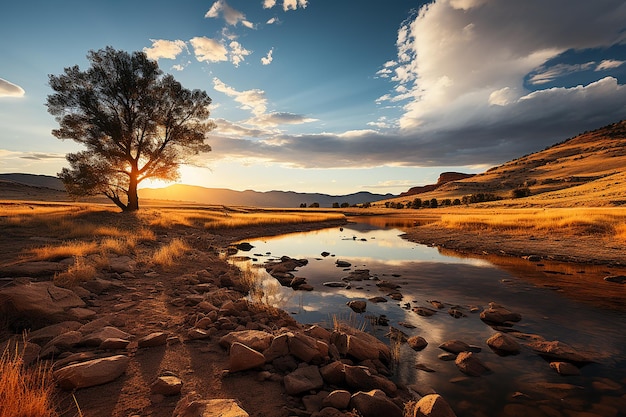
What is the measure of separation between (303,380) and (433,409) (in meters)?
2.33

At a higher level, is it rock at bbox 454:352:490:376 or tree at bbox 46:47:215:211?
tree at bbox 46:47:215:211

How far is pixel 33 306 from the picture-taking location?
7.00 m

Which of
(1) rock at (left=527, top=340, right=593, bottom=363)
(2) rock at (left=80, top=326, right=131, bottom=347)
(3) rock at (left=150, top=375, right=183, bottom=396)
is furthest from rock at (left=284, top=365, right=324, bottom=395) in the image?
(1) rock at (left=527, top=340, right=593, bottom=363)

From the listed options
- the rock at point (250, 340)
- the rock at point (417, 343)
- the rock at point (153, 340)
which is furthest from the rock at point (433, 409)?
the rock at point (153, 340)

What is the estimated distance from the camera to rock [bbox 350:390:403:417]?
4770mm

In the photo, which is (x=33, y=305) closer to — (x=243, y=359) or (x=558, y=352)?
(x=243, y=359)

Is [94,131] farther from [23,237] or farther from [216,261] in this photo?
[216,261]

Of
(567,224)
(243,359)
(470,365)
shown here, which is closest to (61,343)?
(243,359)

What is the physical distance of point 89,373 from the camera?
4949 mm

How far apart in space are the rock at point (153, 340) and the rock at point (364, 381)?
14.3 ft

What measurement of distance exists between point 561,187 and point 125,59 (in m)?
116

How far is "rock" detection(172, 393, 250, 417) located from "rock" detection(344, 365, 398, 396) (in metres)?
2.42

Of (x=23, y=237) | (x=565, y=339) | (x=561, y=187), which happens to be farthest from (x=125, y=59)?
(x=561, y=187)

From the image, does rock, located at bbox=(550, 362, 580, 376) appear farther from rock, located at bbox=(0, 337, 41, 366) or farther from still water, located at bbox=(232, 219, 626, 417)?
rock, located at bbox=(0, 337, 41, 366)
